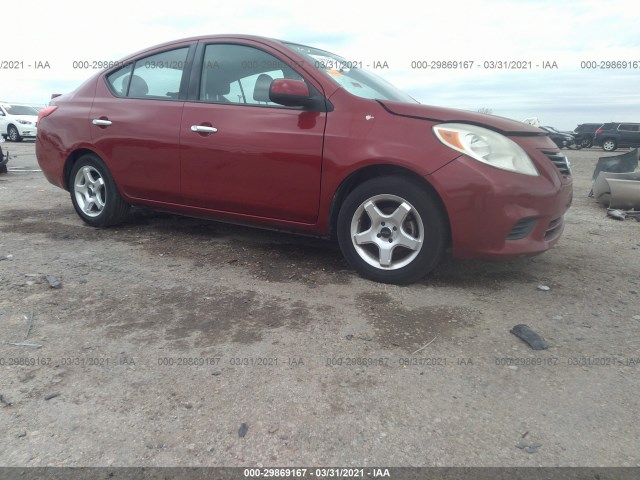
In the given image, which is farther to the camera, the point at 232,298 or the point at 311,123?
the point at 311,123

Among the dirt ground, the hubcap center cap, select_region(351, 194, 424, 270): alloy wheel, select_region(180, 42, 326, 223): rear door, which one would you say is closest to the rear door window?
select_region(180, 42, 326, 223): rear door

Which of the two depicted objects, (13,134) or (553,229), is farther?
(13,134)

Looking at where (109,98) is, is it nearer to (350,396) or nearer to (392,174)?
(392,174)

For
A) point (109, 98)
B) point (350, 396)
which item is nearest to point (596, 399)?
point (350, 396)

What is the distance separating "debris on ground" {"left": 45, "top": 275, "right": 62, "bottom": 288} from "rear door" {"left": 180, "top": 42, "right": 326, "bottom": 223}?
1177mm

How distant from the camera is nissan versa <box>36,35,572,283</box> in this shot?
10.4 feet

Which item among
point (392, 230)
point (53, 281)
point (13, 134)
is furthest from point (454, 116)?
point (13, 134)

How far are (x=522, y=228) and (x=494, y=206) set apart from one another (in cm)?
28

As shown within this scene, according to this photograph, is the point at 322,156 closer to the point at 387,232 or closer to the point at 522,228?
the point at 387,232

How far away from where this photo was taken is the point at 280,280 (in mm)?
3508

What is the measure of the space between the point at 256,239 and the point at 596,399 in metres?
3.09

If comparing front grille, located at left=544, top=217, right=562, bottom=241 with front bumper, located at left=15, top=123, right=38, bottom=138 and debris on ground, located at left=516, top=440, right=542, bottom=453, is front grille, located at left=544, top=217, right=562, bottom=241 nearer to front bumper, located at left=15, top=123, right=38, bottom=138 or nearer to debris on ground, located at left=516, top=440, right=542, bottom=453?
debris on ground, located at left=516, top=440, right=542, bottom=453

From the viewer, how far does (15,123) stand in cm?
1953

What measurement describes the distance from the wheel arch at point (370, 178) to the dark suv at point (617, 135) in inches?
1122
